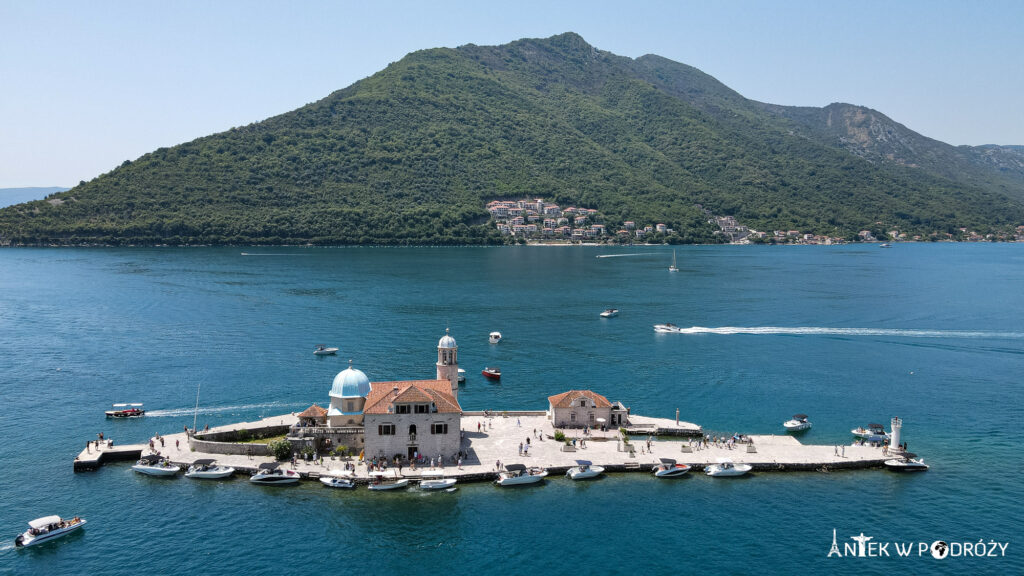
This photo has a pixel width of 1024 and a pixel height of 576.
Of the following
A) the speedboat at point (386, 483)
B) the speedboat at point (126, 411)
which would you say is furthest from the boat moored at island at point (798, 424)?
the speedboat at point (126, 411)

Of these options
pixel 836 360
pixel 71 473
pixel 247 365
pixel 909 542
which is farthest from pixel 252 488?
pixel 836 360

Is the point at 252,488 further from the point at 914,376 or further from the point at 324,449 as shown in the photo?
the point at 914,376

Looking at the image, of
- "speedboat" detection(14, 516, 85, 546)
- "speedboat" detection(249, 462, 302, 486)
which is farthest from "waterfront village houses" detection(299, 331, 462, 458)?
"speedboat" detection(14, 516, 85, 546)

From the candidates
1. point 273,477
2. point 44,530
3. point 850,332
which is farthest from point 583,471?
point 850,332

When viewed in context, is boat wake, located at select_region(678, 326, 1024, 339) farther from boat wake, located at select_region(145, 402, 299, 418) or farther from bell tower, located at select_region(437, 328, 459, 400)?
boat wake, located at select_region(145, 402, 299, 418)

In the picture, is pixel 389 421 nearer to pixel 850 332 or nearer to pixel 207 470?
pixel 207 470
